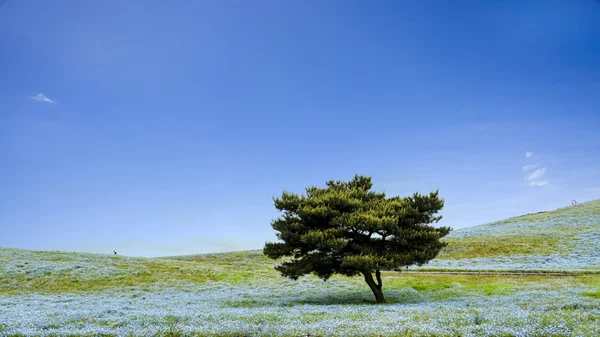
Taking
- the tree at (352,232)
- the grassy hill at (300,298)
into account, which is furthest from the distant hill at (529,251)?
the tree at (352,232)

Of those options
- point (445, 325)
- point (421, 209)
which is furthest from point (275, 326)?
point (421, 209)

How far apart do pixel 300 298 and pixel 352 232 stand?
800cm

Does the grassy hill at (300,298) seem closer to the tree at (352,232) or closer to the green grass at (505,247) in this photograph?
the green grass at (505,247)

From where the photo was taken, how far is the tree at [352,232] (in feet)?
95.7

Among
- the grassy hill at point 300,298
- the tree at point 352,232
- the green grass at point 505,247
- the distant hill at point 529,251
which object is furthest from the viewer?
the green grass at point 505,247

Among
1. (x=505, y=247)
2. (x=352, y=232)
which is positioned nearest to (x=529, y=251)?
(x=505, y=247)

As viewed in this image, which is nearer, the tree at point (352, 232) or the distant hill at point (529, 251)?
the tree at point (352, 232)

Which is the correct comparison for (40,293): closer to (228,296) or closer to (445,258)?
(228,296)

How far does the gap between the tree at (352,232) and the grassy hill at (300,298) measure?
3088 mm

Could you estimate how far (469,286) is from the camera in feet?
123

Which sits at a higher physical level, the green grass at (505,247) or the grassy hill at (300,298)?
the green grass at (505,247)

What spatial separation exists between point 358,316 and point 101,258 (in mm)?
50999

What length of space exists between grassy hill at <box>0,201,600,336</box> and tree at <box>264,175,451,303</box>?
3088 millimetres

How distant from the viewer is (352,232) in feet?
103
